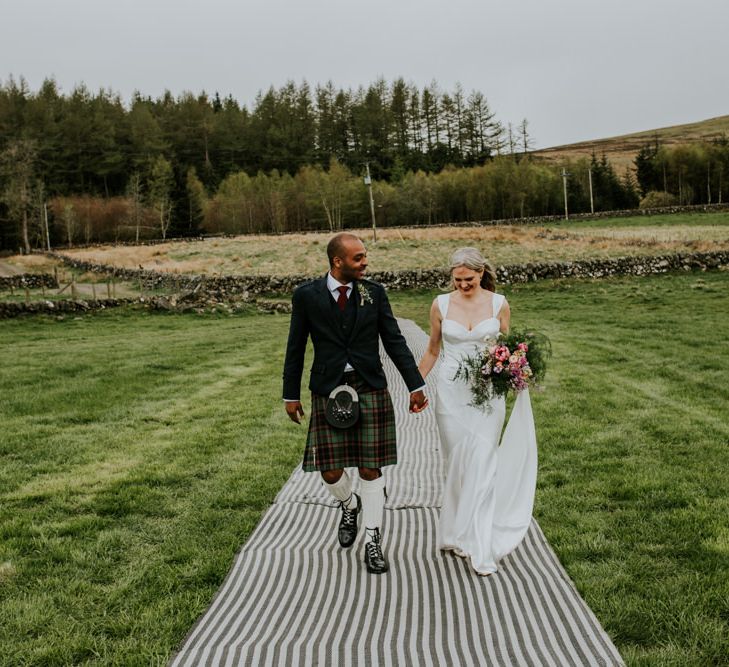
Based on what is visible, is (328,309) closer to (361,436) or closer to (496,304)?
(361,436)

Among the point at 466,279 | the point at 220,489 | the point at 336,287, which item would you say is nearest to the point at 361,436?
the point at 336,287

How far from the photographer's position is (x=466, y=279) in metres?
4.51

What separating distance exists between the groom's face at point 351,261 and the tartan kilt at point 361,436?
1.99ft

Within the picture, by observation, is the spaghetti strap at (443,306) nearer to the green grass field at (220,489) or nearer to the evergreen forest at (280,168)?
the green grass field at (220,489)

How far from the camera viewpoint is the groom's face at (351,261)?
395 centimetres

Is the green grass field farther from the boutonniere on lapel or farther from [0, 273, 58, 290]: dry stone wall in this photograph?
[0, 273, 58, 290]: dry stone wall

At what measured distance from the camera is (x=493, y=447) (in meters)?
4.34

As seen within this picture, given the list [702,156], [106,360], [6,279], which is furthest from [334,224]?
[106,360]

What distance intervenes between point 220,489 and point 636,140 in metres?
178

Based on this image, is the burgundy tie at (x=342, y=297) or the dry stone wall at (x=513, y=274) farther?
the dry stone wall at (x=513, y=274)

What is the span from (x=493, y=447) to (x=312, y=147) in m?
105

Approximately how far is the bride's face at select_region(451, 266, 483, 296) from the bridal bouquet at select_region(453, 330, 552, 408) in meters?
0.37

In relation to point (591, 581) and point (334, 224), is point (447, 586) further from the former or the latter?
point (334, 224)

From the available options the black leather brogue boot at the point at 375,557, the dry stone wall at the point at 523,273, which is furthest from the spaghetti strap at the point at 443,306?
the dry stone wall at the point at 523,273
